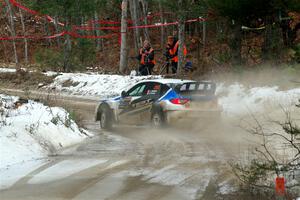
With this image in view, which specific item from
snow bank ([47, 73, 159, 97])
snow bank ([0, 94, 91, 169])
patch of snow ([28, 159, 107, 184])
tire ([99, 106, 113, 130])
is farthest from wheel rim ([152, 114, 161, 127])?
snow bank ([47, 73, 159, 97])

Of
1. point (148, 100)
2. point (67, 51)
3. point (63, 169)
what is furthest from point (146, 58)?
point (63, 169)

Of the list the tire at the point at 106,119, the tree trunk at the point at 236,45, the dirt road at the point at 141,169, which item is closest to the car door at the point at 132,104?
the tire at the point at 106,119

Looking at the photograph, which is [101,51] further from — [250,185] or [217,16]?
[250,185]

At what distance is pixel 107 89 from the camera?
26.2 meters

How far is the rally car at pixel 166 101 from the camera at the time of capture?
14.8 m

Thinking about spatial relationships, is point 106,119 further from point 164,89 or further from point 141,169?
point 141,169

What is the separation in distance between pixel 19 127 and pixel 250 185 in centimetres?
562

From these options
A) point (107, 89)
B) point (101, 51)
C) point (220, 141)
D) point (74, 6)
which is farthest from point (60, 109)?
point (101, 51)

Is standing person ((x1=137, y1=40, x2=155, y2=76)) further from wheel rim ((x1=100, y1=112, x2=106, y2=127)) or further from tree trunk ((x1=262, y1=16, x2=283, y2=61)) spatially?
wheel rim ((x1=100, y1=112, x2=106, y2=127))

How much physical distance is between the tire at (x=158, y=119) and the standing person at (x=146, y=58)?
10.5 m

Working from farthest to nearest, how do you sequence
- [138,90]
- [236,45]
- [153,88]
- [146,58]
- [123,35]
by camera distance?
[123,35]
[146,58]
[236,45]
[138,90]
[153,88]

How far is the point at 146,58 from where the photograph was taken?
26.0 meters

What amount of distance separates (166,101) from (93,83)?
44.2ft

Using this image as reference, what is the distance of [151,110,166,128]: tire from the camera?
1487 cm
